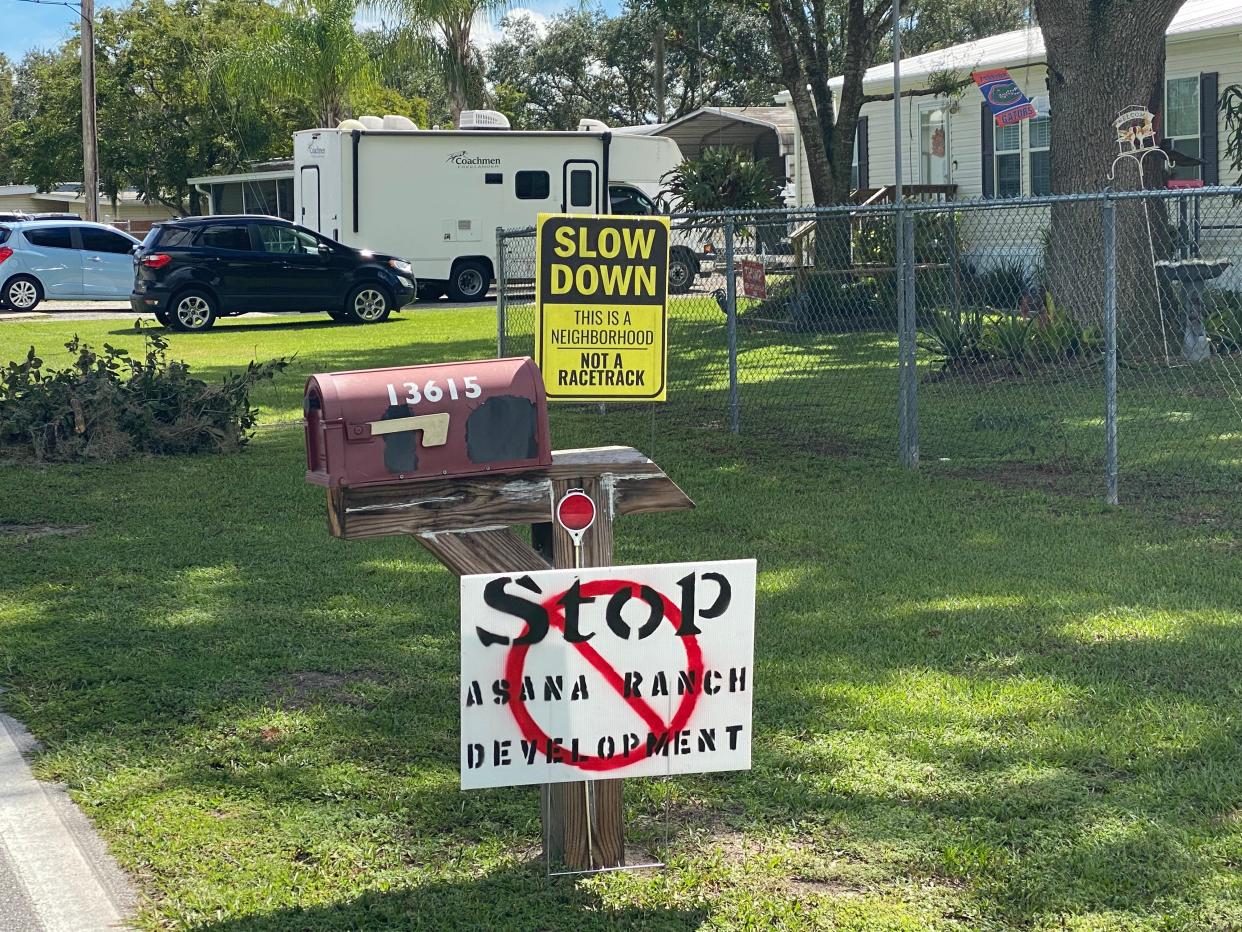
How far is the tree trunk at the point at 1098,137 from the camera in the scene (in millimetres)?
13297

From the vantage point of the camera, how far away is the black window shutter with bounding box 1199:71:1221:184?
64.2 feet

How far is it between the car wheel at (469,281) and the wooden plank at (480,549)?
77.9 feet

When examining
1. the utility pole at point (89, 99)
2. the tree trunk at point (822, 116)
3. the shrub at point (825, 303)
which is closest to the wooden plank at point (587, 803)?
the shrub at point (825, 303)

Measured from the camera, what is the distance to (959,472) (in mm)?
9211

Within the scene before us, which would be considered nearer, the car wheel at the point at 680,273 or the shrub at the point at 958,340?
the shrub at the point at 958,340

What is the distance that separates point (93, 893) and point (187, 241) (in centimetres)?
1903

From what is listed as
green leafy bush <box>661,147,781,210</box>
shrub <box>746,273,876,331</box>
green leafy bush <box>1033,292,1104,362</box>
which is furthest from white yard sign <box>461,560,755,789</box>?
green leafy bush <box>661,147,781,210</box>

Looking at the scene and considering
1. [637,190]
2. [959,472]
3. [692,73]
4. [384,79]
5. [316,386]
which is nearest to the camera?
[316,386]

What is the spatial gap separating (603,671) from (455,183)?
24.0 meters

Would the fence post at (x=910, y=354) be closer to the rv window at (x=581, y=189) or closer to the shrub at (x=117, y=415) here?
the shrub at (x=117, y=415)

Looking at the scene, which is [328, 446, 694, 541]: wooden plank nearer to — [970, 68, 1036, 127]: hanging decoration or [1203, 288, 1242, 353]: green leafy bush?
[1203, 288, 1242, 353]: green leafy bush

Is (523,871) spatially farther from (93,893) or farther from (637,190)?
(637,190)

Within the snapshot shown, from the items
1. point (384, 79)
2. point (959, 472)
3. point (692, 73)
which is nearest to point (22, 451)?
point (959, 472)

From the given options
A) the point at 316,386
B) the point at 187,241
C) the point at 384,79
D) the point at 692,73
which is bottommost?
the point at 316,386
